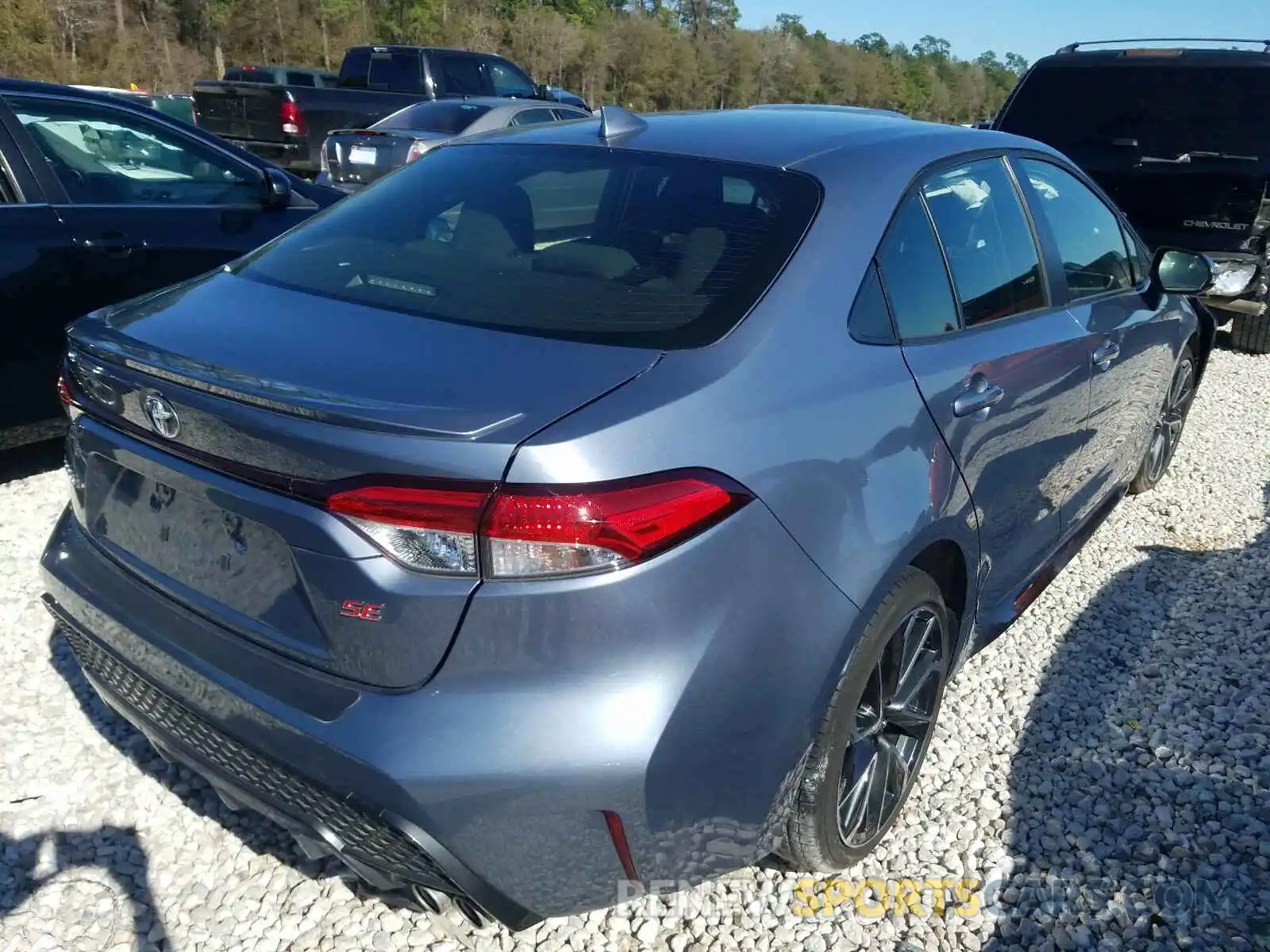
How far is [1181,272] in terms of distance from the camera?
393 cm

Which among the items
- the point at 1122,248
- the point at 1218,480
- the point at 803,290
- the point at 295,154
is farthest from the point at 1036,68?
the point at 295,154

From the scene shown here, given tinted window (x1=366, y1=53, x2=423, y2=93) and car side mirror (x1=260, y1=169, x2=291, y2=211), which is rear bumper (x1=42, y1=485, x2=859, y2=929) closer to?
car side mirror (x1=260, y1=169, x2=291, y2=211)

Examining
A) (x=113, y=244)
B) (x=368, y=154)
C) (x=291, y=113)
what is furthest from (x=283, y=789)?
(x=291, y=113)

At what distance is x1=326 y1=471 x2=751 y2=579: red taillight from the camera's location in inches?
65.7

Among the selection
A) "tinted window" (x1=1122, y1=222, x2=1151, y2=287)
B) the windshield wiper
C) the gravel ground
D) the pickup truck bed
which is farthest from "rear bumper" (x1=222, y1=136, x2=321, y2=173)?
"tinted window" (x1=1122, y1=222, x2=1151, y2=287)

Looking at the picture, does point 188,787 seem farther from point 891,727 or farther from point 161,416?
point 891,727

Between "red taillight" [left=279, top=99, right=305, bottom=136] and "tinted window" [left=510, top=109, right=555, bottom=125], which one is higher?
"tinted window" [left=510, top=109, right=555, bottom=125]

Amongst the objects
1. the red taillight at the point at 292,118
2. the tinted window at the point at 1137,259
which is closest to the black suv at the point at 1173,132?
the tinted window at the point at 1137,259

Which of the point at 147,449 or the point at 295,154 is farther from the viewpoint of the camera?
the point at 295,154

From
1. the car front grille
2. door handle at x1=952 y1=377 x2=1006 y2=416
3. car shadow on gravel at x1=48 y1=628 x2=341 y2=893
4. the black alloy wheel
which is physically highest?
door handle at x1=952 y1=377 x2=1006 y2=416

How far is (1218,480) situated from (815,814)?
4094 millimetres

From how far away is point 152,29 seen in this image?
41.0 m

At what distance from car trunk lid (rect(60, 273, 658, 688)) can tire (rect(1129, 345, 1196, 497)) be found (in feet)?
12.1

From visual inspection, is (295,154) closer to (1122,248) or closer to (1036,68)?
(1036,68)
